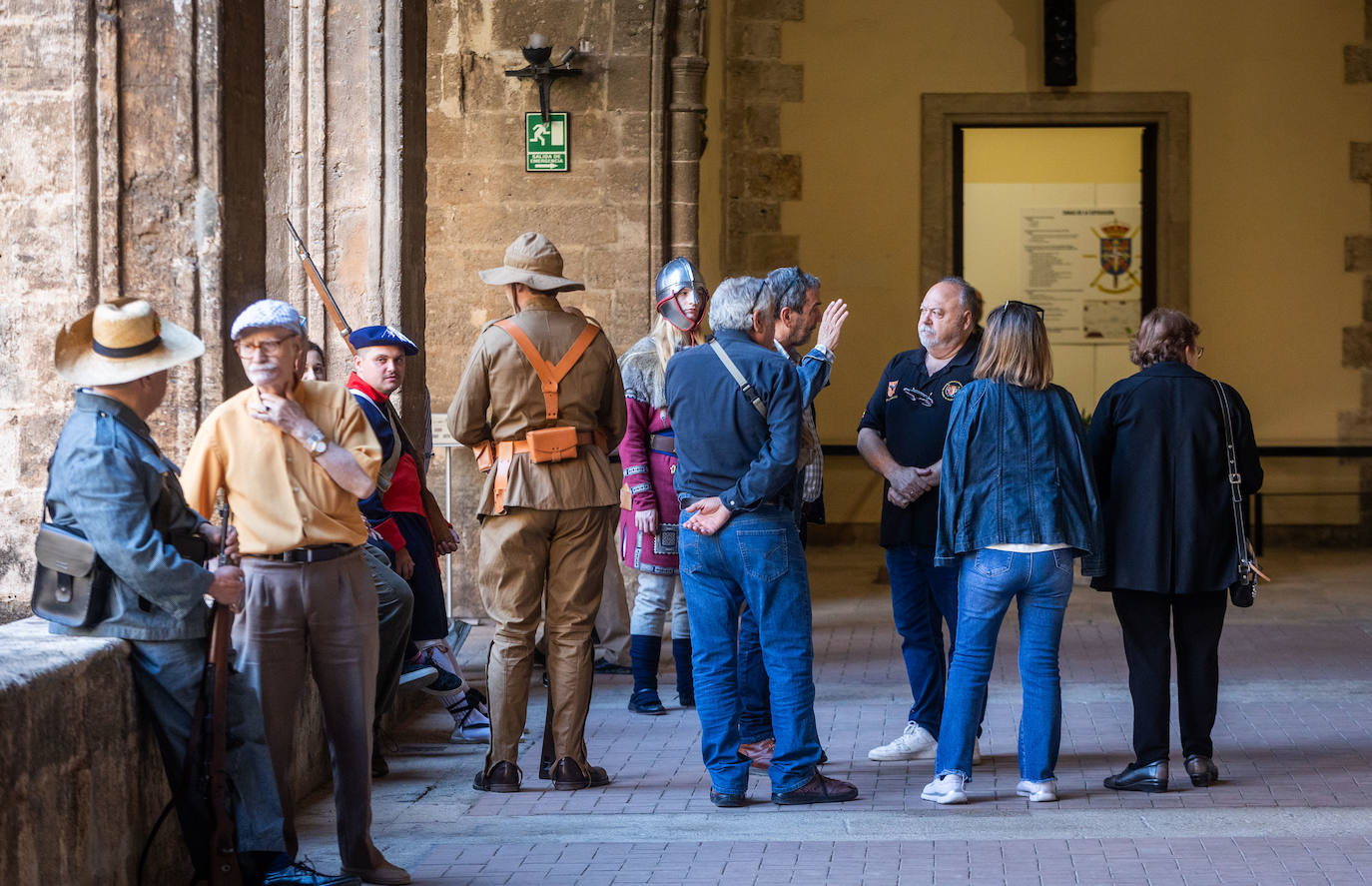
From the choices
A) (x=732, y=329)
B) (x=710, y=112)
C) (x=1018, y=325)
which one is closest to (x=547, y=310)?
(x=732, y=329)

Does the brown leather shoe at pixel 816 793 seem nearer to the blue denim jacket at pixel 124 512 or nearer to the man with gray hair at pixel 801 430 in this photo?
the man with gray hair at pixel 801 430

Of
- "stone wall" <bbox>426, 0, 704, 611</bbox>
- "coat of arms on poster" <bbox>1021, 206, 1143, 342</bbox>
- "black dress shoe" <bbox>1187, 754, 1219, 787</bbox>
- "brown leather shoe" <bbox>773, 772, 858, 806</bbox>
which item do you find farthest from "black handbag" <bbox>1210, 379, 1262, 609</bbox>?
"coat of arms on poster" <bbox>1021, 206, 1143, 342</bbox>

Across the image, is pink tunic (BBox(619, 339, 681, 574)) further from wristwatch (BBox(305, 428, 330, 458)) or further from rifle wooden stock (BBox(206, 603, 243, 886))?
rifle wooden stock (BBox(206, 603, 243, 886))

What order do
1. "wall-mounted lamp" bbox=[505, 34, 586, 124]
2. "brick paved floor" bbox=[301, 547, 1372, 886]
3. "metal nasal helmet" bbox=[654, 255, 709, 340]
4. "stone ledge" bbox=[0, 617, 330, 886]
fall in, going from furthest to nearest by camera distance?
"wall-mounted lamp" bbox=[505, 34, 586, 124]
"metal nasal helmet" bbox=[654, 255, 709, 340]
"brick paved floor" bbox=[301, 547, 1372, 886]
"stone ledge" bbox=[0, 617, 330, 886]

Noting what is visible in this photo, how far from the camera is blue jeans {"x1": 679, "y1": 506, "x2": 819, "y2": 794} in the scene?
486cm

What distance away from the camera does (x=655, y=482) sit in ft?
20.7

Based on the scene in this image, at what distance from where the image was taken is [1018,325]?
4.79m

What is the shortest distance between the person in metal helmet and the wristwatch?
2.32 metres

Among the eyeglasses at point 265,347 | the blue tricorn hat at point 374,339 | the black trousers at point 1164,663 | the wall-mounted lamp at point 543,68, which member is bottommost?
the black trousers at point 1164,663

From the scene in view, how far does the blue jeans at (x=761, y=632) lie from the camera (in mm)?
4863

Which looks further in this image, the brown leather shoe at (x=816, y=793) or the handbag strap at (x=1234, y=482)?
the handbag strap at (x=1234, y=482)

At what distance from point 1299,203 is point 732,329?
925cm

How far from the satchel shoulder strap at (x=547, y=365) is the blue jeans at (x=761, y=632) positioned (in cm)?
57

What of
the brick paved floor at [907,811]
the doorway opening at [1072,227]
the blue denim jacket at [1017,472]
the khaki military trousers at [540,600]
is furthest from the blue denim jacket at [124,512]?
the doorway opening at [1072,227]
